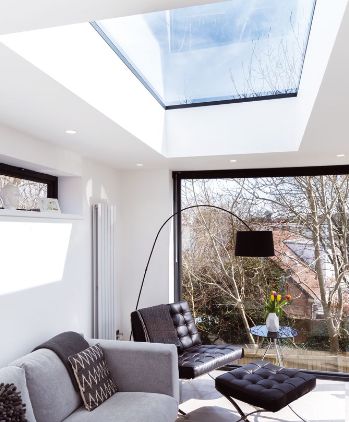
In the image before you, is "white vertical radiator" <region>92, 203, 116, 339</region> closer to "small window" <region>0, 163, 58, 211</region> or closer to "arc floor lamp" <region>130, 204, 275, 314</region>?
"small window" <region>0, 163, 58, 211</region>

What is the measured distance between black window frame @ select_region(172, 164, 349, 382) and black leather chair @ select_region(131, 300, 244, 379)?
0.67 metres

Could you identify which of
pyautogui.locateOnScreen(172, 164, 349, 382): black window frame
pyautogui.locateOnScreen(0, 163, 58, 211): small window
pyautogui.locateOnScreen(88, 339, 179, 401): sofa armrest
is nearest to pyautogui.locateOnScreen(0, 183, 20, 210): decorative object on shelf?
pyautogui.locateOnScreen(0, 163, 58, 211): small window

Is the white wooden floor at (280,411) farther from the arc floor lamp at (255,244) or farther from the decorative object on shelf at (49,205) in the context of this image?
the decorative object on shelf at (49,205)

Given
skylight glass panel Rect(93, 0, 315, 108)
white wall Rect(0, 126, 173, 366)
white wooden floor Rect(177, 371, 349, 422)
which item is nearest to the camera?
skylight glass panel Rect(93, 0, 315, 108)

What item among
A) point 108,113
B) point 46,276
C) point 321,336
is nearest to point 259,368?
point 321,336

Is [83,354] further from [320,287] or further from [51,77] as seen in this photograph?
[320,287]

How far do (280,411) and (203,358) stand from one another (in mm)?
801

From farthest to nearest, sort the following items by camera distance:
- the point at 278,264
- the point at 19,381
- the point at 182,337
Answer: the point at 278,264 < the point at 182,337 < the point at 19,381

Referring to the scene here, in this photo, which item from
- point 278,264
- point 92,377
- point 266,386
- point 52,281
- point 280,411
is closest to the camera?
point 92,377

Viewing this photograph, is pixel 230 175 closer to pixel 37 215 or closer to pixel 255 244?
pixel 255 244

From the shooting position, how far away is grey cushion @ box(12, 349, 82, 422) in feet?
8.51

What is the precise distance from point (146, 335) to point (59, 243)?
1.19m

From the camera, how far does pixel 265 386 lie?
10.4 feet

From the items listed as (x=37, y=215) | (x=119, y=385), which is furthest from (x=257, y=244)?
(x=37, y=215)
